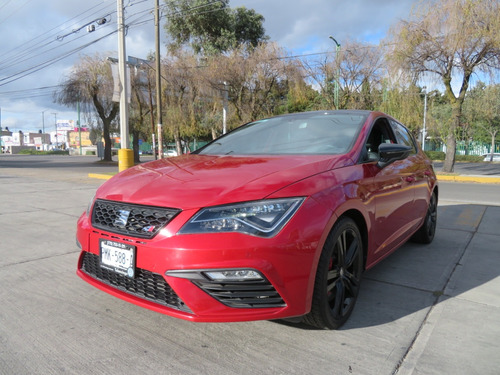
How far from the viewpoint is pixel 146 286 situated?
2.23 metres

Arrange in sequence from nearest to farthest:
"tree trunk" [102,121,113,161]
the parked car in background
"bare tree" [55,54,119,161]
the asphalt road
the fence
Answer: the asphalt road → "bare tree" [55,54,119,161] → "tree trunk" [102,121,113,161] → the parked car in background → the fence

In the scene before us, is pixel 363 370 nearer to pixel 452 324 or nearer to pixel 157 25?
pixel 452 324

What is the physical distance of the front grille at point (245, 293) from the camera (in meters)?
2.03

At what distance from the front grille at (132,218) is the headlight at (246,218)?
162mm

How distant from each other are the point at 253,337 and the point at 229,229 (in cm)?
82

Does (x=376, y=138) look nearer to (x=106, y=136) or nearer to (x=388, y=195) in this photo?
(x=388, y=195)

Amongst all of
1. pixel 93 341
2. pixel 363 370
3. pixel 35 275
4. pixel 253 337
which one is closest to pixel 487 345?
pixel 363 370

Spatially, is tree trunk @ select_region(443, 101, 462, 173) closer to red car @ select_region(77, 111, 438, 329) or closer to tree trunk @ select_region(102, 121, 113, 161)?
red car @ select_region(77, 111, 438, 329)

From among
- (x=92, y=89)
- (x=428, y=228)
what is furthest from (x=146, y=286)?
(x=92, y=89)

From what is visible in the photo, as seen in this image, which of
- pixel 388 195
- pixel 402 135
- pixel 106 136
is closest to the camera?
pixel 388 195

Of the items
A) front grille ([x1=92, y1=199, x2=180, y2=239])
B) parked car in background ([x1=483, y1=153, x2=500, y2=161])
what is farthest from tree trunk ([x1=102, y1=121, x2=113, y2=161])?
parked car in background ([x1=483, y1=153, x2=500, y2=161])

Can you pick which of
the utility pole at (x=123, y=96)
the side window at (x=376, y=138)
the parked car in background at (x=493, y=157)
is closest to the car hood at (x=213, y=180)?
the side window at (x=376, y=138)

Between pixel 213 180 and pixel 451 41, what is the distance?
51.6 feet

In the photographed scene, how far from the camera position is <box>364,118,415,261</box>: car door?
292 cm
